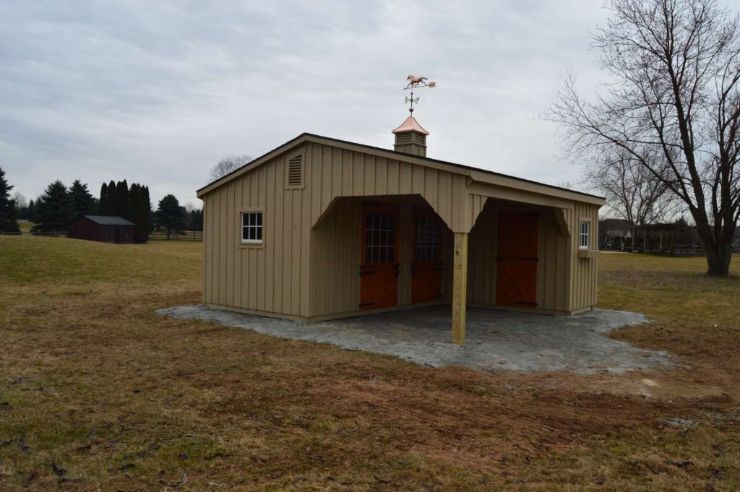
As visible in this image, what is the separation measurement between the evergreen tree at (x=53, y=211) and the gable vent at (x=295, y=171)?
1782 inches

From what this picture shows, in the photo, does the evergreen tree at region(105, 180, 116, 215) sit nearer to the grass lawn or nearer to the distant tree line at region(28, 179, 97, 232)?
the distant tree line at region(28, 179, 97, 232)

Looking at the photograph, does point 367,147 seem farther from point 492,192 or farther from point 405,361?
point 405,361

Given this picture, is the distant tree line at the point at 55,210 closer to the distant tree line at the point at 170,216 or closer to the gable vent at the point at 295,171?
the distant tree line at the point at 170,216

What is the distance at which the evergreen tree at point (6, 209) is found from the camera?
40750 millimetres

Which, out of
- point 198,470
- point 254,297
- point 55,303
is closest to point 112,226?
point 55,303

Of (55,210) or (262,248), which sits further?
(55,210)

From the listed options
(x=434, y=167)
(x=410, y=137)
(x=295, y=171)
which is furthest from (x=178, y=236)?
(x=434, y=167)

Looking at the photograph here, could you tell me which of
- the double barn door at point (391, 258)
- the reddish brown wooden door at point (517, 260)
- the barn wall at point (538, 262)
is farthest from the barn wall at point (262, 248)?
the reddish brown wooden door at point (517, 260)

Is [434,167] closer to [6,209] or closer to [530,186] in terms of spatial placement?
[530,186]

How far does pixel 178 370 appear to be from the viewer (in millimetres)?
6172

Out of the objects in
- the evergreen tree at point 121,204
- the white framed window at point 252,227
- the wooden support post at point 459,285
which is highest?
the evergreen tree at point 121,204

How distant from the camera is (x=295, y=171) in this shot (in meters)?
9.73

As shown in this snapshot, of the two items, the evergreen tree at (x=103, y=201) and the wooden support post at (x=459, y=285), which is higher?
the evergreen tree at (x=103, y=201)

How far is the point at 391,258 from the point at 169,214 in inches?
2039
